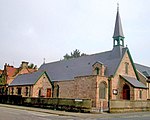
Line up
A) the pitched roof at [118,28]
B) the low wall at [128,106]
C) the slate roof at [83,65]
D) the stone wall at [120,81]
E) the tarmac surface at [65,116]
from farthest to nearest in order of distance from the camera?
the pitched roof at [118,28]
the slate roof at [83,65]
the stone wall at [120,81]
the low wall at [128,106]
the tarmac surface at [65,116]

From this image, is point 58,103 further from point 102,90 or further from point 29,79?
point 29,79

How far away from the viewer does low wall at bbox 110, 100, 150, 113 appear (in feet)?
88.0

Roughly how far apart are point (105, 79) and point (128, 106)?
6.84 metres

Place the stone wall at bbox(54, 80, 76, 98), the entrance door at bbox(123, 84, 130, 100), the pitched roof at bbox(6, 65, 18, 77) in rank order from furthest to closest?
1. the pitched roof at bbox(6, 65, 18, 77)
2. the stone wall at bbox(54, 80, 76, 98)
3. the entrance door at bbox(123, 84, 130, 100)

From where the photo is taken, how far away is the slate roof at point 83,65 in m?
38.4

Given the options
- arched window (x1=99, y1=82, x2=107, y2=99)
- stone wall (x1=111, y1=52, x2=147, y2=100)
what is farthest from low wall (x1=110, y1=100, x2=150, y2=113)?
arched window (x1=99, y1=82, x2=107, y2=99)

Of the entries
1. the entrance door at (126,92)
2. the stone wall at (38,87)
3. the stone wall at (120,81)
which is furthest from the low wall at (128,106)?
the stone wall at (38,87)

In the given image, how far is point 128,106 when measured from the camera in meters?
29.2

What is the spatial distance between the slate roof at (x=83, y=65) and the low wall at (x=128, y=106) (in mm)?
6911

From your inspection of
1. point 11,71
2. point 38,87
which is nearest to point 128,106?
point 38,87

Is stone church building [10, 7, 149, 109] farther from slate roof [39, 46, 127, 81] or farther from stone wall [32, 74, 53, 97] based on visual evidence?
stone wall [32, 74, 53, 97]

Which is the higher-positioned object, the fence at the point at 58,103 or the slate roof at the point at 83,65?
the slate roof at the point at 83,65

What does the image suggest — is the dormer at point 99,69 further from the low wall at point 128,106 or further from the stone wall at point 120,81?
the low wall at point 128,106

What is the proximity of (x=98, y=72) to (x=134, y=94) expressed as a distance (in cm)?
656
